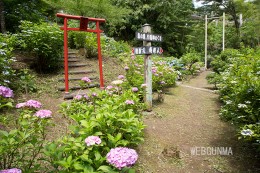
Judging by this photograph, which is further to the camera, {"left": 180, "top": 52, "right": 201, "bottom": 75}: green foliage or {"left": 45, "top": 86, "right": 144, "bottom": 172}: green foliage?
{"left": 180, "top": 52, "right": 201, "bottom": 75}: green foliage

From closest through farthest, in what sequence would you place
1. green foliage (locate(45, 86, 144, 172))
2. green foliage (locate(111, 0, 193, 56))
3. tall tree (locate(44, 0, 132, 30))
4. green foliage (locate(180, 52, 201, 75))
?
green foliage (locate(45, 86, 144, 172)) → tall tree (locate(44, 0, 132, 30)) → green foliage (locate(180, 52, 201, 75)) → green foliage (locate(111, 0, 193, 56))

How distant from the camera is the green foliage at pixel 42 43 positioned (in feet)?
17.0

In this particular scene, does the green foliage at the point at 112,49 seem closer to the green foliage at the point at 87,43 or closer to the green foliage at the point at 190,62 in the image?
the green foliage at the point at 87,43

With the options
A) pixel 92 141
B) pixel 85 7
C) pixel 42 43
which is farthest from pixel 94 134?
pixel 85 7

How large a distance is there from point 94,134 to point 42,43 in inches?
154

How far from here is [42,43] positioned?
17.0 ft

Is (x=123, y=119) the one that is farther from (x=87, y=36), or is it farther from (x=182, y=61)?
→ (x=182, y=61)

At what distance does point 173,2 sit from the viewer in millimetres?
15062

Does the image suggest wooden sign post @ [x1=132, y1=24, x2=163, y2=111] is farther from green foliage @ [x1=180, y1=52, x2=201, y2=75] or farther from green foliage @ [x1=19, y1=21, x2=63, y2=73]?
green foliage @ [x1=180, y1=52, x2=201, y2=75]

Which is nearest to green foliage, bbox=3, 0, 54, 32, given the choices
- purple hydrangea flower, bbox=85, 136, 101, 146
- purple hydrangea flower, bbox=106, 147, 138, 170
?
purple hydrangea flower, bbox=85, 136, 101, 146

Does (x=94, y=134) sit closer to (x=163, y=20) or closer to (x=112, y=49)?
(x=112, y=49)

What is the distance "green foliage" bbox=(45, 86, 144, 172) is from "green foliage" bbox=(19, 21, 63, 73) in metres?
2.79

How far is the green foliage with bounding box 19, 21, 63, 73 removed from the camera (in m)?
5.17

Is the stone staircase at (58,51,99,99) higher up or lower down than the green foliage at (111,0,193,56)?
lower down
